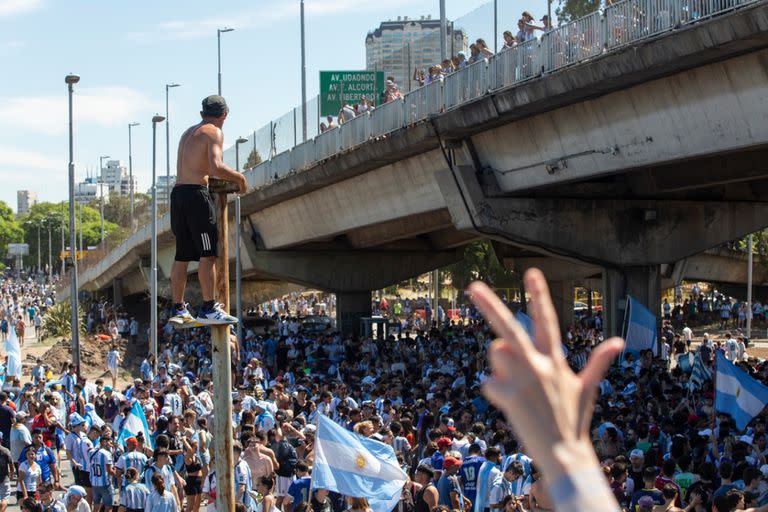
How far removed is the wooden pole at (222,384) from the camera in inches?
343

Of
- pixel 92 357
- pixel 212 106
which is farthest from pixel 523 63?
pixel 92 357

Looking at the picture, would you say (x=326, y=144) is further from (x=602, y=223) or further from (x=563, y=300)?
(x=563, y=300)

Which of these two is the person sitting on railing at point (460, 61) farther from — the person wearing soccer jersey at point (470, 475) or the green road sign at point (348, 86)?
the green road sign at point (348, 86)

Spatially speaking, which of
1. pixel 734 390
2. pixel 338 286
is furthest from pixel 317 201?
pixel 734 390

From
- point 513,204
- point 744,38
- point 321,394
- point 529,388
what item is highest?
point 744,38

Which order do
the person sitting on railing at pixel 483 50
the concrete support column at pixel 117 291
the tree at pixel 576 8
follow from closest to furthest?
the person sitting on railing at pixel 483 50 → the tree at pixel 576 8 → the concrete support column at pixel 117 291

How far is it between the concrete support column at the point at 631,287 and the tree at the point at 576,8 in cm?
2857

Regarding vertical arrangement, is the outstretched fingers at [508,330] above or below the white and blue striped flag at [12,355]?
above

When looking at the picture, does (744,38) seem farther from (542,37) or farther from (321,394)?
(321,394)

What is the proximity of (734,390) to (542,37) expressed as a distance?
8.79m

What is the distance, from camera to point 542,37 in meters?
21.9

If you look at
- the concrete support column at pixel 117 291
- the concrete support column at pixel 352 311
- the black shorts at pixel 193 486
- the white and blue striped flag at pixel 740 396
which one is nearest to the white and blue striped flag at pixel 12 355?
the black shorts at pixel 193 486

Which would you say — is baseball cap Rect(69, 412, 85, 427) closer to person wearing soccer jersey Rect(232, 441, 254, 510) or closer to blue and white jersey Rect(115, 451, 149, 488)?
blue and white jersey Rect(115, 451, 149, 488)

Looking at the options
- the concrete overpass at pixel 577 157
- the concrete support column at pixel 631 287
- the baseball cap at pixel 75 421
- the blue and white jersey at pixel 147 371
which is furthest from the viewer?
the blue and white jersey at pixel 147 371
